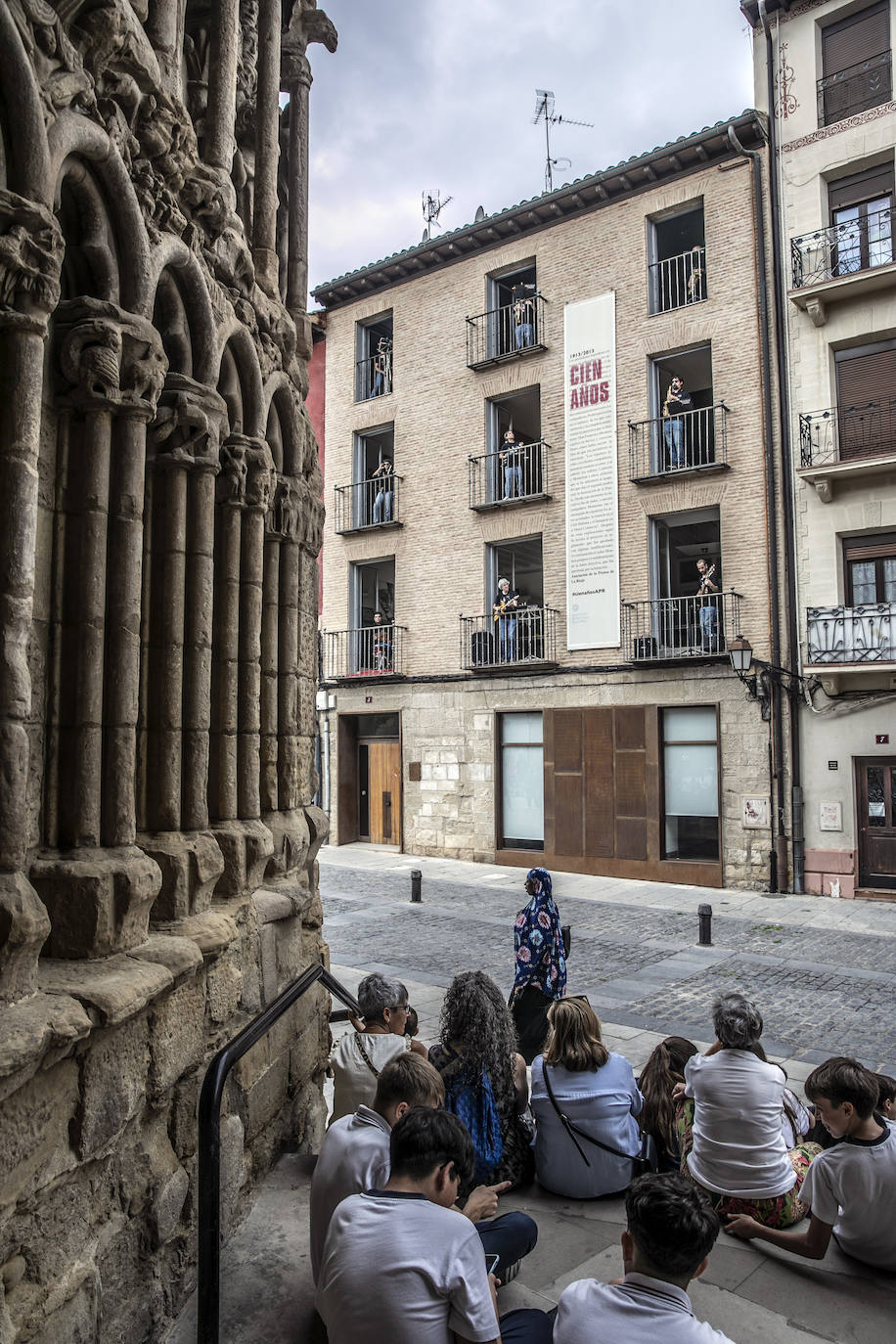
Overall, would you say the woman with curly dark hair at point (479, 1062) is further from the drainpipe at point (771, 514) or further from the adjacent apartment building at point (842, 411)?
the drainpipe at point (771, 514)

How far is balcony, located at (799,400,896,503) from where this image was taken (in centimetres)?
1439

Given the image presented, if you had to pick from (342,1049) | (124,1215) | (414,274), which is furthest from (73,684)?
(414,274)

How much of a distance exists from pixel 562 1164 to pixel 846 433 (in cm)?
1348

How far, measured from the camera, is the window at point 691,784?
15.9m

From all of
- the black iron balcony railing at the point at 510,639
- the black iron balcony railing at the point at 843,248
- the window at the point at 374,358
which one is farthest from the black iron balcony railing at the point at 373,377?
the black iron balcony railing at the point at 843,248

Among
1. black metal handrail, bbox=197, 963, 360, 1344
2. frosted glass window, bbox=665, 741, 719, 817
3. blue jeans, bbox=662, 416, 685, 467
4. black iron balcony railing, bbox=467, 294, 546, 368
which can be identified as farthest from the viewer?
black iron balcony railing, bbox=467, 294, 546, 368

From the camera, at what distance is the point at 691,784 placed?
53.0 feet

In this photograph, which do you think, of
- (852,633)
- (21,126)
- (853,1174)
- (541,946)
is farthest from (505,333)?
(853,1174)

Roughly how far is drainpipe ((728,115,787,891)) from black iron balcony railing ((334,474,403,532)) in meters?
7.77

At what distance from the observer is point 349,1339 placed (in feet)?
7.57

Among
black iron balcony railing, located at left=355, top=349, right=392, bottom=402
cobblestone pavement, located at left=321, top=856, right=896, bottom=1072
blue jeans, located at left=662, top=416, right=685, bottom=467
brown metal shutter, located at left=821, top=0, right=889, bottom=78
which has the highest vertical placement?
brown metal shutter, located at left=821, top=0, right=889, bottom=78

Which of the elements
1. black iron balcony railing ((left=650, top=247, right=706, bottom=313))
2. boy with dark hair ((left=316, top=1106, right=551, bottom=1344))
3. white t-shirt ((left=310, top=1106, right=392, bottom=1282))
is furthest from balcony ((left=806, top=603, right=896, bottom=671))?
boy with dark hair ((left=316, top=1106, right=551, bottom=1344))

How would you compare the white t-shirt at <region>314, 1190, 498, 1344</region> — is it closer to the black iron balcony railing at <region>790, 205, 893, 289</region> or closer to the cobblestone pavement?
the cobblestone pavement

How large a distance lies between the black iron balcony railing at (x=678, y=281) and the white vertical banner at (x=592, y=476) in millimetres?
798
